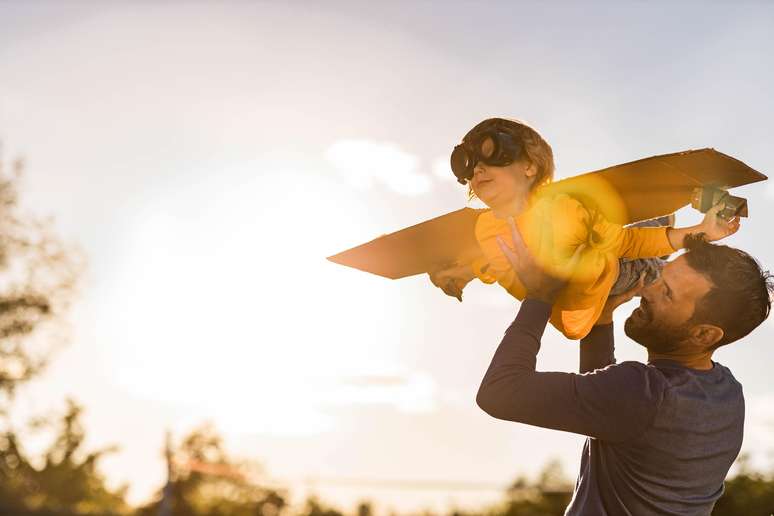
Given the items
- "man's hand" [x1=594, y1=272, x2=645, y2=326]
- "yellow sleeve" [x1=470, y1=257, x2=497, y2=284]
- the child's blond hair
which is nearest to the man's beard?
"man's hand" [x1=594, y1=272, x2=645, y2=326]

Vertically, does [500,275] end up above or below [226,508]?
above

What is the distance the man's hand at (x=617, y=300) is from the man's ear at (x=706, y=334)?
15.6 inches

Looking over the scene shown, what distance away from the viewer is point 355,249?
338 cm

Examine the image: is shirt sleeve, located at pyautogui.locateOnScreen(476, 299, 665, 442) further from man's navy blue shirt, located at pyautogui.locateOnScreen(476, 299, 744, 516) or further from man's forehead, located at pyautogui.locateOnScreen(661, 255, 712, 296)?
man's forehead, located at pyautogui.locateOnScreen(661, 255, 712, 296)

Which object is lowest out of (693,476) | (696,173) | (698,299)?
(693,476)

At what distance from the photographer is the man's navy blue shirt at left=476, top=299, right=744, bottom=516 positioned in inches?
94.6

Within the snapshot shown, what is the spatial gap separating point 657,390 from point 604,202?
90 centimetres

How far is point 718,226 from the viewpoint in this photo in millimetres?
2768

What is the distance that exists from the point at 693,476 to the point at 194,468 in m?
43.1

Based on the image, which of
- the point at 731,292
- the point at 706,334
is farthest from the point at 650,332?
the point at 731,292

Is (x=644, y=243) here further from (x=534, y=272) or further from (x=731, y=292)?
(x=534, y=272)

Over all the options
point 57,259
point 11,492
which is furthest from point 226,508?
point 57,259

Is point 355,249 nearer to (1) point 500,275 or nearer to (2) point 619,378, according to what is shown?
(1) point 500,275

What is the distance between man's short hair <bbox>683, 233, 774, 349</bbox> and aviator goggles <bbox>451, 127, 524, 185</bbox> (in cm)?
86
